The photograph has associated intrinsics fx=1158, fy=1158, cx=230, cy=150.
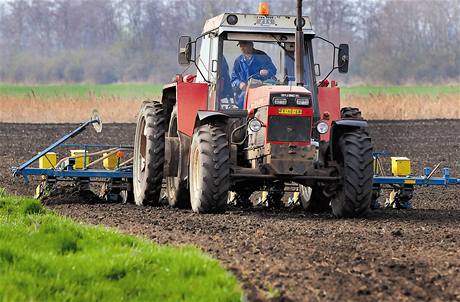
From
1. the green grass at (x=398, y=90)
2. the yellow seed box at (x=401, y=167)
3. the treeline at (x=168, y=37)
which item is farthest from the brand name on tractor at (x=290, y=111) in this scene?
the treeline at (x=168, y=37)

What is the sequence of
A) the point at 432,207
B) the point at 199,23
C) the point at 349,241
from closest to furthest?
the point at 349,241, the point at 432,207, the point at 199,23

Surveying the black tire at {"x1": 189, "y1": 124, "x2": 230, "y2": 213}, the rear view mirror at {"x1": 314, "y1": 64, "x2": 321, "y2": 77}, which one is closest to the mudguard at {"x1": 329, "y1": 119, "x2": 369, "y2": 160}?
the rear view mirror at {"x1": 314, "y1": 64, "x2": 321, "y2": 77}

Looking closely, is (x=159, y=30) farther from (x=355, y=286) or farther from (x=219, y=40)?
(x=355, y=286)

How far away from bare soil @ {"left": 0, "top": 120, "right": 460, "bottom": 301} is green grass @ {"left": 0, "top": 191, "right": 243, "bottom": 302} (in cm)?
33

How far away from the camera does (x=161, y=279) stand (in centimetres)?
813

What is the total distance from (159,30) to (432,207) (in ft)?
124

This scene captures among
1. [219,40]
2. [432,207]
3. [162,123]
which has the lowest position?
[432,207]

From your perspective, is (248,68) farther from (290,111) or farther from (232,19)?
(290,111)

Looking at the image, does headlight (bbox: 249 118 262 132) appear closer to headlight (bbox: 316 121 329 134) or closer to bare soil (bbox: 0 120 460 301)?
headlight (bbox: 316 121 329 134)

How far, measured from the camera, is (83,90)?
46.3 metres

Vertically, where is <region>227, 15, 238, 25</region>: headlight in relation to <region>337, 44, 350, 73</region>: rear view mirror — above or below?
above

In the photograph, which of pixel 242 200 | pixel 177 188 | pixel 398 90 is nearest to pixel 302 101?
pixel 177 188

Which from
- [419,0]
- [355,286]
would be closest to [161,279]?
[355,286]

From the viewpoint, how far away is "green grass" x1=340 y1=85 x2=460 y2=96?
135 ft
